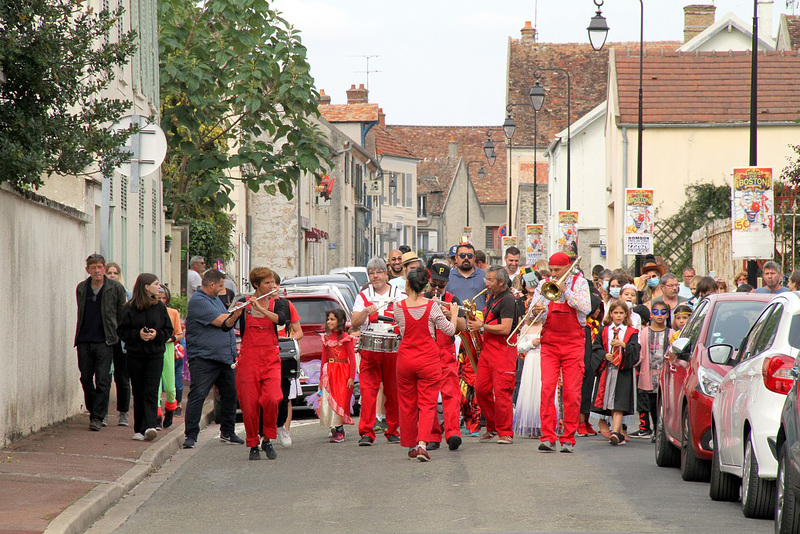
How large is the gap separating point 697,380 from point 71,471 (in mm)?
5116

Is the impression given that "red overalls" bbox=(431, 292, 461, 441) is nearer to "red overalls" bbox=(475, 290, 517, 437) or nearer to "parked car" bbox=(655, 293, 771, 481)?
"red overalls" bbox=(475, 290, 517, 437)

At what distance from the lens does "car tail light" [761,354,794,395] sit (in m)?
7.83

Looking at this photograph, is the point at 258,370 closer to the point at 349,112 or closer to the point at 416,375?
the point at 416,375

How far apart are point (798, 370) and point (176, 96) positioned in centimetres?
2374

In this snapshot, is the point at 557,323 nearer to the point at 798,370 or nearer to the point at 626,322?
the point at 626,322

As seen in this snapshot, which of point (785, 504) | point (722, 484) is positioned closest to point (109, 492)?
point (722, 484)

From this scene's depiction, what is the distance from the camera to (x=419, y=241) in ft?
333

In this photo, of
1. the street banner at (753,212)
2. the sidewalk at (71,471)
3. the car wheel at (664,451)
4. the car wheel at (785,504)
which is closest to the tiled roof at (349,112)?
the street banner at (753,212)

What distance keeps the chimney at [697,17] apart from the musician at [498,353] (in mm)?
53278

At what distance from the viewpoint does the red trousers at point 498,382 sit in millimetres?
13078

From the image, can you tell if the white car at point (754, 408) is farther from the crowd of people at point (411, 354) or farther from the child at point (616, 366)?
the child at point (616, 366)

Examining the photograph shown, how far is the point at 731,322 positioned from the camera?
10.6m

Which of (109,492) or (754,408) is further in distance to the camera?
(109,492)

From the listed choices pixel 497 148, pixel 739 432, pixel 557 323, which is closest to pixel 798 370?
pixel 739 432
